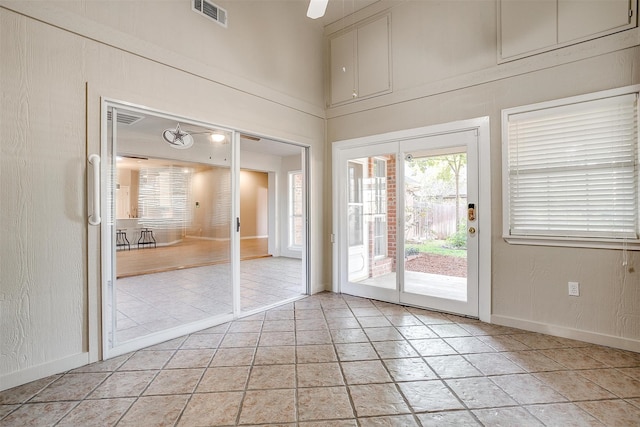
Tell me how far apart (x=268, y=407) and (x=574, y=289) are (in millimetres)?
2674

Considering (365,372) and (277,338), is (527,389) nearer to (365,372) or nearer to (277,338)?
(365,372)

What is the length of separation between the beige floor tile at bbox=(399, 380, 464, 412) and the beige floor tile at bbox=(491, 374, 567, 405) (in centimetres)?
37

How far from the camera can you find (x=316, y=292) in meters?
4.26

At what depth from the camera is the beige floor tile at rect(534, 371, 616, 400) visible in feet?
6.13

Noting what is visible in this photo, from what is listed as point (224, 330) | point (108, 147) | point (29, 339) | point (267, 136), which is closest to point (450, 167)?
point (267, 136)

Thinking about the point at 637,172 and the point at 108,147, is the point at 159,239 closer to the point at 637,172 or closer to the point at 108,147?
the point at 108,147

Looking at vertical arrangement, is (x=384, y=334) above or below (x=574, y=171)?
below

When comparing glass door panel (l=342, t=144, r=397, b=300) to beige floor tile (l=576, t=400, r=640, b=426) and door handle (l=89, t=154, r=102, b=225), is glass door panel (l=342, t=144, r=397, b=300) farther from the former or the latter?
door handle (l=89, t=154, r=102, b=225)

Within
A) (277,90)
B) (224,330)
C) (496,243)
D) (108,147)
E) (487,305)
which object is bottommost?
(224,330)

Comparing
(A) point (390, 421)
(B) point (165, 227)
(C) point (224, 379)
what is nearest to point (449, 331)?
(A) point (390, 421)

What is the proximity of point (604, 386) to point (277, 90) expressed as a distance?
152 inches

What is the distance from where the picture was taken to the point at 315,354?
2.46m

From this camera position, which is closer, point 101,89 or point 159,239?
point 101,89

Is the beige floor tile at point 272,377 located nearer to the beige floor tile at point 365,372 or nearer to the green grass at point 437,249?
the beige floor tile at point 365,372
